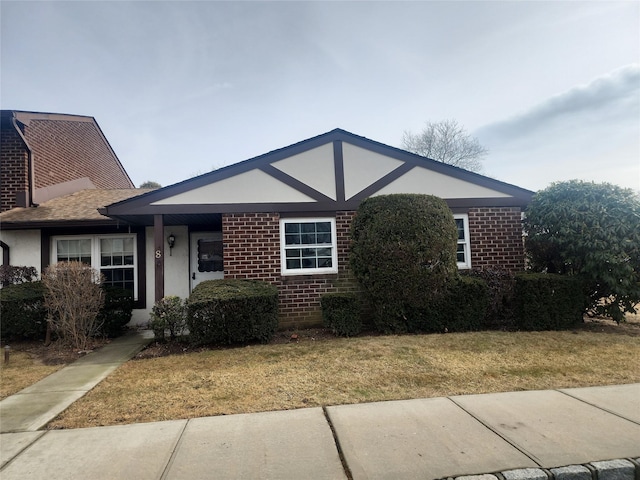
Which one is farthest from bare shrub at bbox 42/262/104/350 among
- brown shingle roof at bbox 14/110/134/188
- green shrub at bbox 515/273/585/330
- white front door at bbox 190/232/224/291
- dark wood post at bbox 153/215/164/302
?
green shrub at bbox 515/273/585/330

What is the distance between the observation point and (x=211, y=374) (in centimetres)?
504

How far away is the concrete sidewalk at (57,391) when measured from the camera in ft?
12.7

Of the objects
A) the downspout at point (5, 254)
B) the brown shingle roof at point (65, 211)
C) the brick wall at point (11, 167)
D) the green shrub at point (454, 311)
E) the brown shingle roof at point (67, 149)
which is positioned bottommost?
the green shrub at point (454, 311)

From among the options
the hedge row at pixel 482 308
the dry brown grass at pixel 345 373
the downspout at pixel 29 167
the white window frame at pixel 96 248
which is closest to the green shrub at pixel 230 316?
the dry brown grass at pixel 345 373

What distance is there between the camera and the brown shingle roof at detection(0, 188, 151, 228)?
8.77m

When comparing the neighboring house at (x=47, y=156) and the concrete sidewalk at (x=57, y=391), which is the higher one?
the neighboring house at (x=47, y=156)

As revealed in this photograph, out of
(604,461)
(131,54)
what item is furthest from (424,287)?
(131,54)

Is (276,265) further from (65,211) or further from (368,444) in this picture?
(65,211)

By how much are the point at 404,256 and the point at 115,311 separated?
6.50m

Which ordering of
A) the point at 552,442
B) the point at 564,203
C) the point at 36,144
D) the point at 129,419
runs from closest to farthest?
1. the point at 552,442
2. the point at 129,419
3. the point at 564,203
4. the point at 36,144

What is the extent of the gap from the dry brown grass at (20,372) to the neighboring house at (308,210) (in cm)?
220

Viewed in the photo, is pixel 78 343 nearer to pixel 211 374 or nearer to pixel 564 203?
pixel 211 374

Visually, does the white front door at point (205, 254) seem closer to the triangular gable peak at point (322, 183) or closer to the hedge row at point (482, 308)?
the triangular gable peak at point (322, 183)

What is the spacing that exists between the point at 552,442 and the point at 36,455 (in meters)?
4.33
